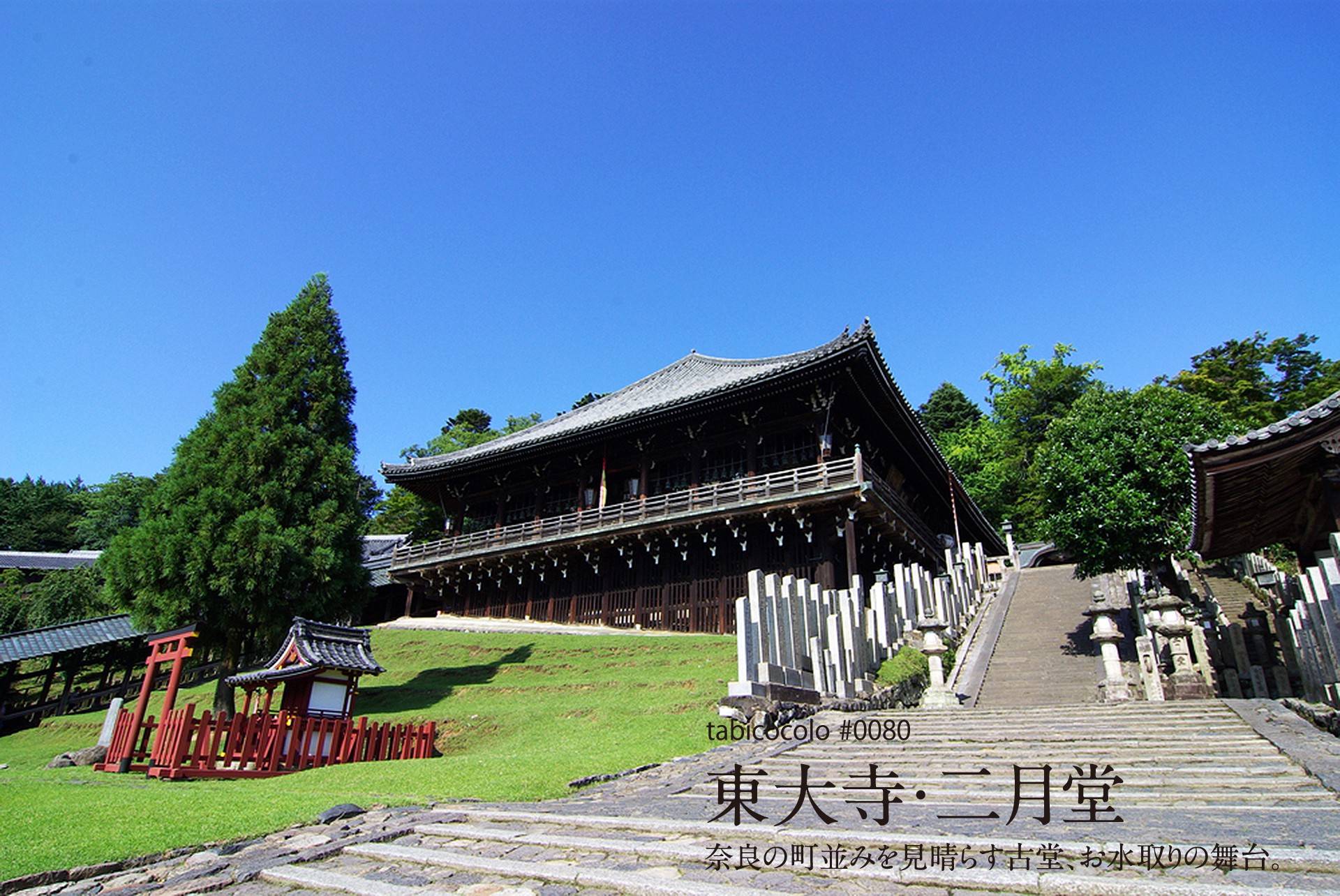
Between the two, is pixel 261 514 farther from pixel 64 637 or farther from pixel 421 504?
pixel 421 504

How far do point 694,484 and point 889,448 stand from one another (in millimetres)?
7348

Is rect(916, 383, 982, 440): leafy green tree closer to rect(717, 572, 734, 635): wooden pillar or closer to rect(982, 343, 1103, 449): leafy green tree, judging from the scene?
rect(982, 343, 1103, 449): leafy green tree

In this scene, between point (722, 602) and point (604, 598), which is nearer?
point (722, 602)

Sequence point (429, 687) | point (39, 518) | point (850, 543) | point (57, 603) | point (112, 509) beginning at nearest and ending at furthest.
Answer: point (429, 687) → point (850, 543) → point (57, 603) → point (112, 509) → point (39, 518)

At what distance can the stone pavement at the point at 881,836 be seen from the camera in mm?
2682

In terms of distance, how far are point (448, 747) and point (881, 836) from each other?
31.5 feet

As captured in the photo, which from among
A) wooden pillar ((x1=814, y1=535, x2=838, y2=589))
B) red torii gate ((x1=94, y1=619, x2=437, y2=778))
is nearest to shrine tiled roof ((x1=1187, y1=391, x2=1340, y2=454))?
red torii gate ((x1=94, y1=619, x2=437, y2=778))

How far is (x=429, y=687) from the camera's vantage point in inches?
645

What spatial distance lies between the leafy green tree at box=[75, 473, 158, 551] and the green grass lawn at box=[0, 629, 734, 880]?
3178cm

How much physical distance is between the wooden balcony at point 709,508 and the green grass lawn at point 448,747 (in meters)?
3.59

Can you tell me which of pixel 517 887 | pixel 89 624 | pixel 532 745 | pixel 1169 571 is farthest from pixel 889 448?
pixel 89 624

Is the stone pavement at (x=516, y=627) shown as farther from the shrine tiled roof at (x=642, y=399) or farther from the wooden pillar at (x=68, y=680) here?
the wooden pillar at (x=68, y=680)

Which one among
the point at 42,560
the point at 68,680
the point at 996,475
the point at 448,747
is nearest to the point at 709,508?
the point at 448,747

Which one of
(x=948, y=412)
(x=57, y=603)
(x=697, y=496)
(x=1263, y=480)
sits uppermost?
(x=948, y=412)
